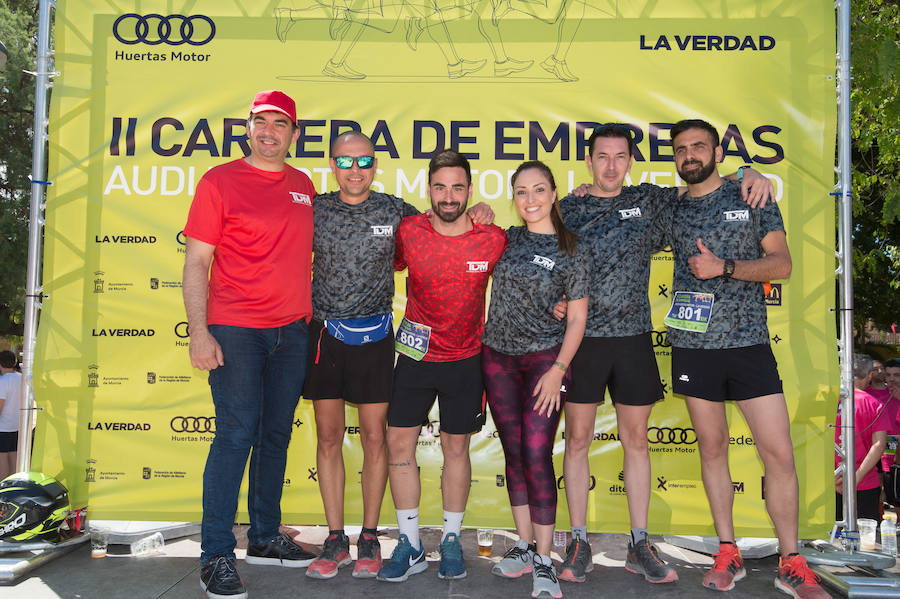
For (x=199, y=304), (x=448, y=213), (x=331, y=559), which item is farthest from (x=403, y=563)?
(x=448, y=213)

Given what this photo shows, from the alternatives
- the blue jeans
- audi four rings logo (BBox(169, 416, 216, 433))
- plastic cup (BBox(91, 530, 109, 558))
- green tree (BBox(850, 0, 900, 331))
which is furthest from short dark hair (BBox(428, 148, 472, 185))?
green tree (BBox(850, 0, 900, 331))

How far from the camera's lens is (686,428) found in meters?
3.53

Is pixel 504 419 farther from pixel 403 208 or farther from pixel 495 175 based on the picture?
pixel 495 175

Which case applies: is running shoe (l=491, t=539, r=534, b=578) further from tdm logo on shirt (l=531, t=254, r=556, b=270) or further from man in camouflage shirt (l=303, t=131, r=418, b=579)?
tdm logo on shirt (l=531, t=254, r=556, b=270)

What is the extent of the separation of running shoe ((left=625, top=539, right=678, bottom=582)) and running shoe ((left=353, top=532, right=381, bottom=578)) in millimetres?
1182

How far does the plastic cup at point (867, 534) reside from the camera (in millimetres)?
3324

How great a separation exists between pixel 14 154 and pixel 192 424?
38.7 ft

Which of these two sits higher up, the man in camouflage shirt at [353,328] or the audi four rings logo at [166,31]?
the audi four rings logo at [166,31]

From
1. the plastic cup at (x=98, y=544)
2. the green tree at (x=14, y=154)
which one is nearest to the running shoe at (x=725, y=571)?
the plastic cup at (x=98, y=544)

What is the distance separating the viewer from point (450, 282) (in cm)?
271

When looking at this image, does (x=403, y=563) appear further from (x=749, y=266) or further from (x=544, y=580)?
(x=749, y=266)

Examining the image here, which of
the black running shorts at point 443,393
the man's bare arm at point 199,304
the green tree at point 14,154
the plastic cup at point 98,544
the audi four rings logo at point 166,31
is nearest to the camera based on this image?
the man's bare arm at point 199,304

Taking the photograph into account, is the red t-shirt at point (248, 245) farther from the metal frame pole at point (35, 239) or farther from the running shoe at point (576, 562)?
the running shoe at point (576, 562)

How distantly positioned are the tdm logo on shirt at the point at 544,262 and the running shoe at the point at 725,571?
1.54 m
